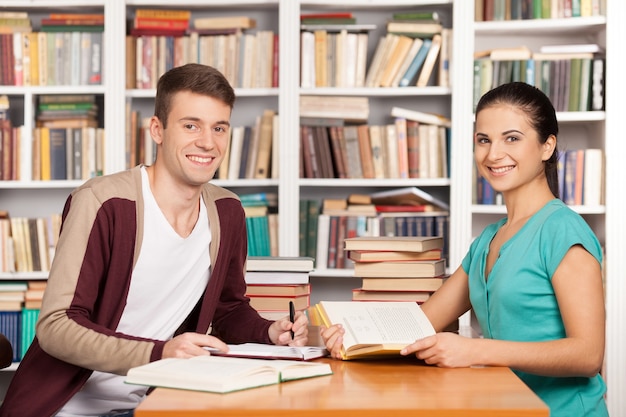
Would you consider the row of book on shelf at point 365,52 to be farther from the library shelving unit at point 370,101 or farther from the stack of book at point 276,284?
the stack of book at point 276,284

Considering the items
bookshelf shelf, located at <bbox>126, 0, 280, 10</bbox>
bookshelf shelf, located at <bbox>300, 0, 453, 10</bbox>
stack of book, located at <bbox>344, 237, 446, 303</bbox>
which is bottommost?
stack of book, located at <bbox>344, 237, 446, 303</bbox>

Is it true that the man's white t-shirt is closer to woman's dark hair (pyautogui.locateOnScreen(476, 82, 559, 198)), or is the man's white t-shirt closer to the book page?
the book page

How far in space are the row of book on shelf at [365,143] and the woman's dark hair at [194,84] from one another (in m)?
1.83

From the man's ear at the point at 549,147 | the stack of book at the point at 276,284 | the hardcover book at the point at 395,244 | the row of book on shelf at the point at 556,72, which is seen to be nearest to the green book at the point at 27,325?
the stack of book at the point at 276,284

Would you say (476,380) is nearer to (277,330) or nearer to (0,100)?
(277,330)

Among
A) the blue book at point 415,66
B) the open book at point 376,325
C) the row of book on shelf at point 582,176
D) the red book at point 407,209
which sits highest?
the blue book at point 415,66

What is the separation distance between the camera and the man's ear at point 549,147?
204cm

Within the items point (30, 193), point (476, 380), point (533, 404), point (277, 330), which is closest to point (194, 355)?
point (277, 330)

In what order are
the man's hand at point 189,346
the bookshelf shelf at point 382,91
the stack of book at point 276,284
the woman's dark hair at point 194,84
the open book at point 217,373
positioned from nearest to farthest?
1. the open book at point 217,373
2. the man's hand at point 189,346
3. the woman's dark hair at point 194,84
4. the stack of book at point 276,284
5. the bookshelf shelf at point 382,91

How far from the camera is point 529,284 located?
73.4 inches

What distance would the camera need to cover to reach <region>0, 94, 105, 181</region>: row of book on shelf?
13.2 ft

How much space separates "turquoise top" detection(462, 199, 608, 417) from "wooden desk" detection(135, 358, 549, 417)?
312 mm

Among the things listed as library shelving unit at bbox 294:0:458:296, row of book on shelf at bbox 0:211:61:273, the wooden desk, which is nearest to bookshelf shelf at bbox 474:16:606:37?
library shelving unit at bbox 294:0:458:296

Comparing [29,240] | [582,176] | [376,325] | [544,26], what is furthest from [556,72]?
[29,240]
